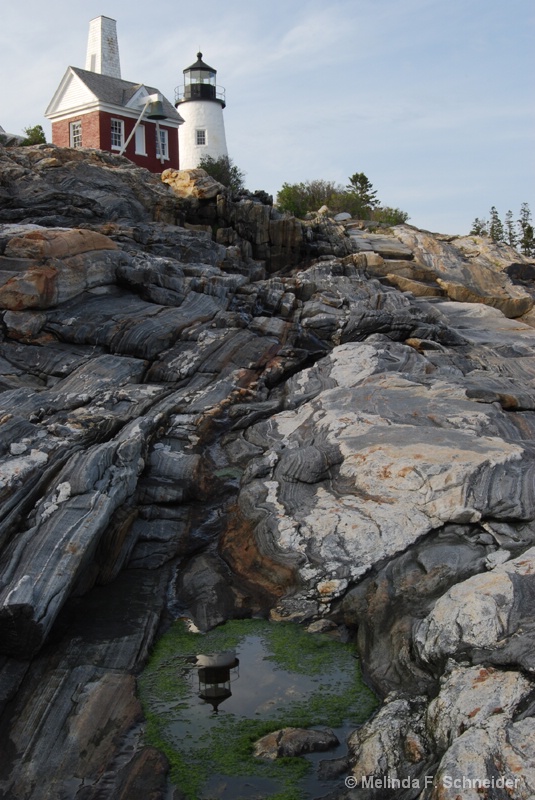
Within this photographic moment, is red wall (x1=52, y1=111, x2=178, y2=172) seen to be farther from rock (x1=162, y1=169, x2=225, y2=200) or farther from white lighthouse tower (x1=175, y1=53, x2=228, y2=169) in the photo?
rock (x1=162, y1=169, x2=225, y2=200)

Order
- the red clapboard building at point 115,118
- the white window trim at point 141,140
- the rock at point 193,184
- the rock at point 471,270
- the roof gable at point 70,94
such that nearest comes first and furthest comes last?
the rock at point 193,184 < the rock at point 471,270 < the red clapboard building at point 115,118 < the roof gable at point 70,94 < the white window trim at point 141,140

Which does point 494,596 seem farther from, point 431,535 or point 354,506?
point 354,506

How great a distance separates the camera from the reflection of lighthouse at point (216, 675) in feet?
30.1

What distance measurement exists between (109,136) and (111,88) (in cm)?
427

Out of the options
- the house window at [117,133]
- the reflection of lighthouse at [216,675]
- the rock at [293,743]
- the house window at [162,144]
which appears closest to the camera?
the rock at [293,743]

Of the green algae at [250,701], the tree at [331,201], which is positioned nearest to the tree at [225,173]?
the tree at [331,201]

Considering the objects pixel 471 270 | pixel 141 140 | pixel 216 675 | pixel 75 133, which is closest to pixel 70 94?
pixel 75 133

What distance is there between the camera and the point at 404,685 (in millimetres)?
8844

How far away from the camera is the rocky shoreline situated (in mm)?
7781

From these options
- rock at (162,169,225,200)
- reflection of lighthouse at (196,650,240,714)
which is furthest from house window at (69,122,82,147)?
reflection of lighthouse at (196,650,240,714)

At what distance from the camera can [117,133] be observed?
4747 centimetres

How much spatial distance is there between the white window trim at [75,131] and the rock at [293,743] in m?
46.2

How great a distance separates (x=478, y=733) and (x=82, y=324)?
14.1 metres

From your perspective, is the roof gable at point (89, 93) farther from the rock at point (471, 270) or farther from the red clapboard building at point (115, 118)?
the rock at point (471, 270)
